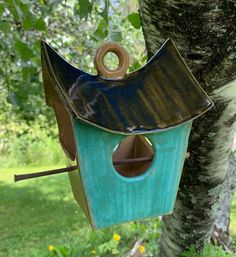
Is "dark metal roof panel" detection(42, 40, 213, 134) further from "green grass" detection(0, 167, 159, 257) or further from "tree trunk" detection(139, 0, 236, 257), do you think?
"green grass" detection(0, 167, 159, 257)

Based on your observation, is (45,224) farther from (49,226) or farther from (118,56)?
(118,56)

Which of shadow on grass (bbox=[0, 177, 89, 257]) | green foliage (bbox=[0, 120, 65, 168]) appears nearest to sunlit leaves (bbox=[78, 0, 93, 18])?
shadow on grass (bbox=[0, 177, 89, 257])

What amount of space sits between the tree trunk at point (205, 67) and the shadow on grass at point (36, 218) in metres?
1.59

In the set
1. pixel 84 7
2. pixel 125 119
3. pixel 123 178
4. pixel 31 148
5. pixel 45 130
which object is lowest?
pixel 31 148

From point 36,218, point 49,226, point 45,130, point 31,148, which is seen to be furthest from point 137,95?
point 45,130

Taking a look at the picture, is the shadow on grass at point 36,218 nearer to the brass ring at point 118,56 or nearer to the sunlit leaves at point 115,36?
the sunlit leaves at point 115,36

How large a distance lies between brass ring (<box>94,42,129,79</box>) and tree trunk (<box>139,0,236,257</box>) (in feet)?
0.39

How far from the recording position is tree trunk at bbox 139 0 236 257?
0.85 meters

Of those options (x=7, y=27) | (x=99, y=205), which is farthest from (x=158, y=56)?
(x=7, y=27)

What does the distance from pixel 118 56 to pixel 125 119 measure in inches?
5.1

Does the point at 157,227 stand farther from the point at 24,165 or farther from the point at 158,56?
the point at 24,165

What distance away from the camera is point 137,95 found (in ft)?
2.76

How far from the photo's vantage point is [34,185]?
175 inches

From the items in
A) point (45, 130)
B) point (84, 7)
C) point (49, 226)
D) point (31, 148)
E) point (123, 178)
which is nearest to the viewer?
point (123, 178)
